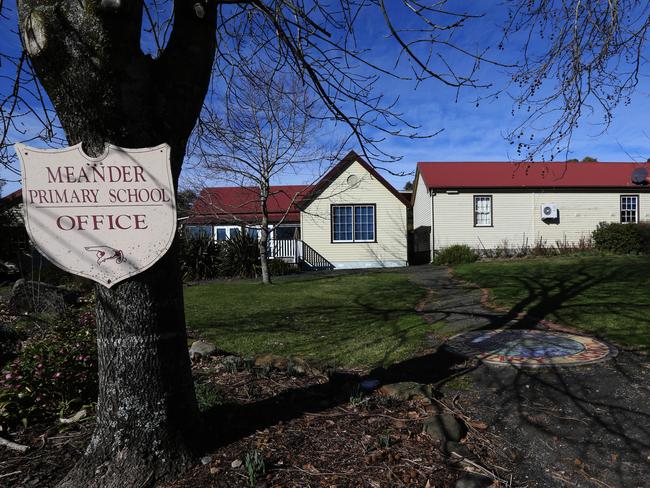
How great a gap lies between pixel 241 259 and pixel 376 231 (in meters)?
7.22

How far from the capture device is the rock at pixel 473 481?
8.50ft

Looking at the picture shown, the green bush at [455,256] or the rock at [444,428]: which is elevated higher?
the green bush at [455,256]

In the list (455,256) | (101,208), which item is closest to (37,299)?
(101,208)

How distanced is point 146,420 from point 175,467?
34cm

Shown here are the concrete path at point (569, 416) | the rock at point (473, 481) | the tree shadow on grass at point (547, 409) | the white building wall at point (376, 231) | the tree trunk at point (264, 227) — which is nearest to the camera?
the rock at point (473, 481)

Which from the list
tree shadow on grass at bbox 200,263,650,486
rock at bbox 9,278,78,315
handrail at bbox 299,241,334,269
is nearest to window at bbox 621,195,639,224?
handrail at bbox 299,241,334,269

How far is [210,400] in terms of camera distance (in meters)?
3.61

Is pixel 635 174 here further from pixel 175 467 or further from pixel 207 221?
pixel 175 467

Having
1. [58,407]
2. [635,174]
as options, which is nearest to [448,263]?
[635,174]

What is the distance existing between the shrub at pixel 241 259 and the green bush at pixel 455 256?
348 inches

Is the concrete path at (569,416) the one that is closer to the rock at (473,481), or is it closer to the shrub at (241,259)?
the rock at (473,481)

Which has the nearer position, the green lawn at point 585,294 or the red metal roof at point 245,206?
the green lawn at point 585,294

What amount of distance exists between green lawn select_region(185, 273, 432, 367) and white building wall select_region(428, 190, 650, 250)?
10392 mm

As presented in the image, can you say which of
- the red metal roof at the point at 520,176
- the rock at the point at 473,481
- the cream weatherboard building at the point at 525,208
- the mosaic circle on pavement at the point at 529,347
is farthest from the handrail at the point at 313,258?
the rock at the point at 473,481
